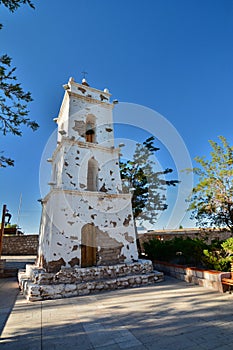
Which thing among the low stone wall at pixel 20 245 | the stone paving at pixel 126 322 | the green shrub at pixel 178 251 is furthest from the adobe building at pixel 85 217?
the low stone wall at pixel 20 245

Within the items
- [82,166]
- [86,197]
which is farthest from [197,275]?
[82,166]

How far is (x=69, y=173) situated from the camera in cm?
699

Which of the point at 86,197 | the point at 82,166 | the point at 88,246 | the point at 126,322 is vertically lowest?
the point at 126,322

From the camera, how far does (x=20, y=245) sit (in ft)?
48.7

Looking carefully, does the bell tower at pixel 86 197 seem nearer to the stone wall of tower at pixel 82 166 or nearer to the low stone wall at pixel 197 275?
the stone wall of tower at pixel 82 166

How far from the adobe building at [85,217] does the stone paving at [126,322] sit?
27.6 inches

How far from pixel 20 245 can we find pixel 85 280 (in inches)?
443

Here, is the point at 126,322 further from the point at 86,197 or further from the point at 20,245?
the point at 20,245

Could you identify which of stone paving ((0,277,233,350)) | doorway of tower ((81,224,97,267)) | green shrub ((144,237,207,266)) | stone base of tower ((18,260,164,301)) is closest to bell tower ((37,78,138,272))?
doorway of tower ((81,224,97,267))

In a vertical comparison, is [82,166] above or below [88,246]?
above

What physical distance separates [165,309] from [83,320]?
167 centimetres

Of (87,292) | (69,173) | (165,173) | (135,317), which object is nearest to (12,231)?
(69,173)

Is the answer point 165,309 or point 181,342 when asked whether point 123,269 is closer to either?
point 165,309

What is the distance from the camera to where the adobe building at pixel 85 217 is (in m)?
5.76
